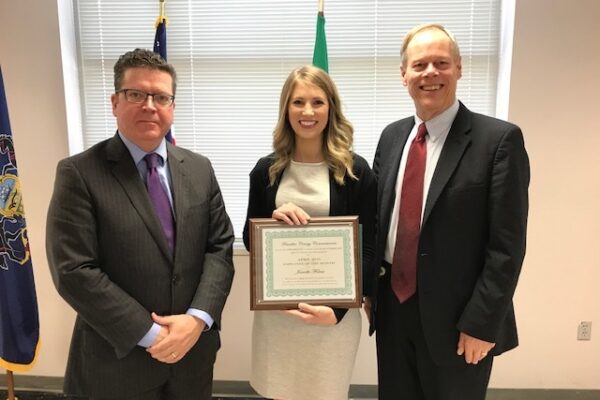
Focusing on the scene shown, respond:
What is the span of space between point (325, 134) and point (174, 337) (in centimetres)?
94

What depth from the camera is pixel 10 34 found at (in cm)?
271

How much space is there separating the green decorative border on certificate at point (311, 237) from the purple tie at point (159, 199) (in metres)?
0.34

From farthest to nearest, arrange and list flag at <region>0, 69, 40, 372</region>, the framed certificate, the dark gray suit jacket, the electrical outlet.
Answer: the electrical outlet, flag at <region>0, 69, 40, 372</region>, the framed certificate, the dark gray suit jacket

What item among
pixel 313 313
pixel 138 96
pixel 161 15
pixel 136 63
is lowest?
pixel 313 313

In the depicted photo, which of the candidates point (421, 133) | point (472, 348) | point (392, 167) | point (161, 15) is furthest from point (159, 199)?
point (161, 15)

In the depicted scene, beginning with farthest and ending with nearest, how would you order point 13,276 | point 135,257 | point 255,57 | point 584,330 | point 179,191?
point 255,57
point 584,330
point 13,276
point 179,191
point 135,257

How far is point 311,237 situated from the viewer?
1669 mm

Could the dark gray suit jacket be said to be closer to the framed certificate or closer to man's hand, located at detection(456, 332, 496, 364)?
the framed certificate

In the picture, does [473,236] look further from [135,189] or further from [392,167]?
[135,189]

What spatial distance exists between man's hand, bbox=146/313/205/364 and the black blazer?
0.52 meters

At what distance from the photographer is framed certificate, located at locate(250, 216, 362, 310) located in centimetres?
166

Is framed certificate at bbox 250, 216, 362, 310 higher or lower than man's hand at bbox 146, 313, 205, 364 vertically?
higher

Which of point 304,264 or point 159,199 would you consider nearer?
point 159,199

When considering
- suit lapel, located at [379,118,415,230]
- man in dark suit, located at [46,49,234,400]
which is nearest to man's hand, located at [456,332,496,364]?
suit lapel, located at [379,118,415,230]
